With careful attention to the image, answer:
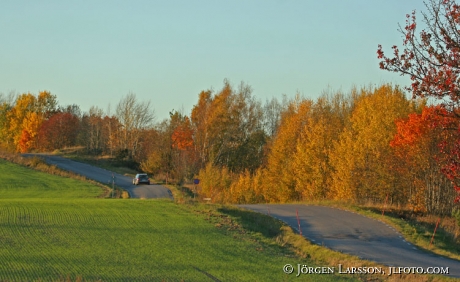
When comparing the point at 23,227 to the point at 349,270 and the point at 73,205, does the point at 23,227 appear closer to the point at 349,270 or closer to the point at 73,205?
the point at 73,205

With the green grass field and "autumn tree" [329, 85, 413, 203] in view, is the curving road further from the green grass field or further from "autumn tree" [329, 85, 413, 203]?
"autumn tree" [329, 85, 413, 203]

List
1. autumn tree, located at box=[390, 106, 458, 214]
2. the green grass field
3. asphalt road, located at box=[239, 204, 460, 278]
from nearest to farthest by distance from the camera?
the green grass field < asphalt road, located at box=[239, 204, 460, 278] < autumn tree, located at box=[390, 106, 458, 214]

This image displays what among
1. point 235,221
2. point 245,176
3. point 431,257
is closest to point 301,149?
point 245,176

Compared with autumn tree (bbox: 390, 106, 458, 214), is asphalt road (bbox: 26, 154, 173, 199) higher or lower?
lower

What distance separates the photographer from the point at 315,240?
936 inches

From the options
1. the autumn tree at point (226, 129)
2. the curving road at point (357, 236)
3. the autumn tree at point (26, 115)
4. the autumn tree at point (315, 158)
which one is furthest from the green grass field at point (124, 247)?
the autumn tree at point (26, 115)

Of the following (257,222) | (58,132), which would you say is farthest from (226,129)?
(58,132)

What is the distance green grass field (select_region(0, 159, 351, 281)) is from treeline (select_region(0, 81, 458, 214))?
271 inches

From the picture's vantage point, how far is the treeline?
3719cm

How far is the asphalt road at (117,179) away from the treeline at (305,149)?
4.58 meters

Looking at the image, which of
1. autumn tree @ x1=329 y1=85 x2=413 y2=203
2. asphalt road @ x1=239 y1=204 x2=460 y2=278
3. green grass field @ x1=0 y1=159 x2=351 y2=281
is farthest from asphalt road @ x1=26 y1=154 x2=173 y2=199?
green grass field @ x1=0 y1=159 x2=351 y2=281

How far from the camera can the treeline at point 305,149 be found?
3719cm

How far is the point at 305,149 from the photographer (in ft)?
158

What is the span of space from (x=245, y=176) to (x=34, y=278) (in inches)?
1739
